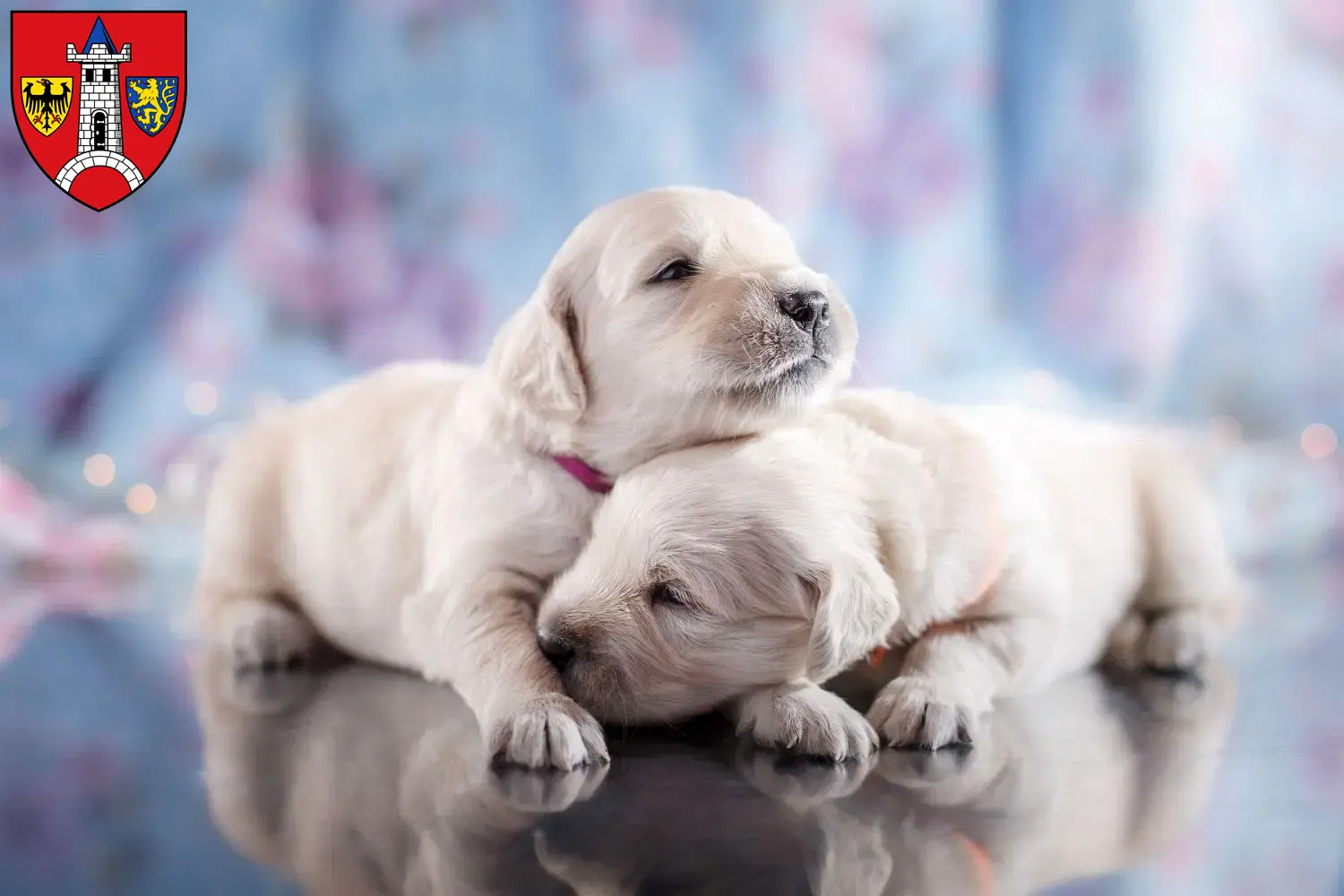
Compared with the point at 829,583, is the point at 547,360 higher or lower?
higher

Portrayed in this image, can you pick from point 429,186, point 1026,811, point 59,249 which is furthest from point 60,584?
point 1026,811

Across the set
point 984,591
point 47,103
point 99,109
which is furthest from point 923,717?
point 47,103

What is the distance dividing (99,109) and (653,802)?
10.7 ft

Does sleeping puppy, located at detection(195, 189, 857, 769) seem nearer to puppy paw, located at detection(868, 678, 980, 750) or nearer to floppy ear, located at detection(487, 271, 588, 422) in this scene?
floppy ear, located at detection(487, 271, 588, 422)

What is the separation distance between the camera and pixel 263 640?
2750 mm

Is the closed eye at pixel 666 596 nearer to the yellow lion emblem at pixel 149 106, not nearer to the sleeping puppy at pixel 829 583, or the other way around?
the sleeping puppy at pixel 829 583

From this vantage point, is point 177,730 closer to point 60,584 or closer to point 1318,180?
point 60,584

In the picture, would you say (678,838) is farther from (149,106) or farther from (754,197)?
(149,106)

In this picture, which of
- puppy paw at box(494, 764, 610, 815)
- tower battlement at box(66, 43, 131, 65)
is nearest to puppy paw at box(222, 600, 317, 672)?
puppy paw at box(494, 764, 610, 815)

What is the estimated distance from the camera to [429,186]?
4359 mm

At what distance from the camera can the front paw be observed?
1.86m

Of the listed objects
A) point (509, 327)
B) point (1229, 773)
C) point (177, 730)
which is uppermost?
point (509, 327)

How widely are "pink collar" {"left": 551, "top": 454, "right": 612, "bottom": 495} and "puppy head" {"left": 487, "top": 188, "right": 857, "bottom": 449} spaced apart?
61 millimetres

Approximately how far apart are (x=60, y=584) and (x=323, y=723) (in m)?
2.08
